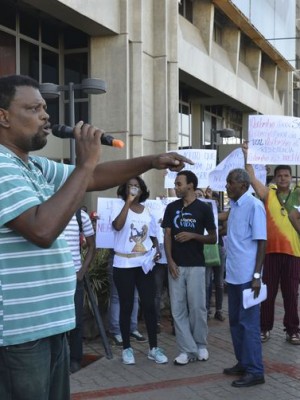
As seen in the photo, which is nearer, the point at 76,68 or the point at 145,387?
the point at 145,387

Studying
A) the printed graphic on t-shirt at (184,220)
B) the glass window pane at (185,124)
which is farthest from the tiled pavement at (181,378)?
the glass window pane at (185,124)

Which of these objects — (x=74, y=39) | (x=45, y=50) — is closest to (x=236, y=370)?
(x=45, y=50)

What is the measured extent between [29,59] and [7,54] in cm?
79

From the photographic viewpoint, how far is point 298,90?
1337 inches

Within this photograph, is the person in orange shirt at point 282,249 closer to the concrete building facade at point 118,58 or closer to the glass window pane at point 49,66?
the concrete building facade at point 118,58

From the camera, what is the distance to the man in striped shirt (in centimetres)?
203

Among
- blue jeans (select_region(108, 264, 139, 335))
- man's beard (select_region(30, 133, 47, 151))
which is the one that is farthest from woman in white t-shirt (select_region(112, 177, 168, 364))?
man's beard (select_region(30, 133, 47, 151))

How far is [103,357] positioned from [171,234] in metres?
1.54

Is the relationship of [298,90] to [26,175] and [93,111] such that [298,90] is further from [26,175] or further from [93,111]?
[26,175]

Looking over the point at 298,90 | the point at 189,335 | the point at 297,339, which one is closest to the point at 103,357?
the point at 189,335

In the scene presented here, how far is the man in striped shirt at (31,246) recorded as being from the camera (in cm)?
203

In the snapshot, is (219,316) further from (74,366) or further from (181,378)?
(74,366)

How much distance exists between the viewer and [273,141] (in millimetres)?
6684

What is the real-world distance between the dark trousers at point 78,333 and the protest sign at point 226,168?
269 cm
